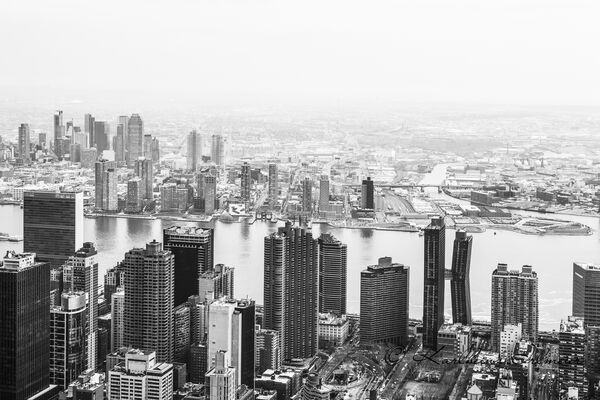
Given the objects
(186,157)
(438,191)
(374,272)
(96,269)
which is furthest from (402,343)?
(186,157)

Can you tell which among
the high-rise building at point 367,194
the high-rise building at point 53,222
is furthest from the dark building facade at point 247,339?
the high-rise building at point 367,194

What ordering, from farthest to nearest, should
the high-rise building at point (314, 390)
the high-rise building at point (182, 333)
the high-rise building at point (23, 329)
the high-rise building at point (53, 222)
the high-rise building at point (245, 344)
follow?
the high-rise building at point (53, 222)
the high-rise building at point (182, 333)
the high-rise building at point (245, 344)
the high-rise building at point (23, 329)
the high-rise building at point (314, 390)

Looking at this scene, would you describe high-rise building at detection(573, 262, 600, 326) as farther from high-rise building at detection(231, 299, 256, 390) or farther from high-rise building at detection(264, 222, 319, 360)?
high-rise building at detection(231, 299, 256, 390)

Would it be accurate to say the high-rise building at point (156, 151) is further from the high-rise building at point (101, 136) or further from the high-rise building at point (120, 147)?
the high-rise building at point (101, 136)

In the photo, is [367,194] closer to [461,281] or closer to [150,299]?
[461,281]

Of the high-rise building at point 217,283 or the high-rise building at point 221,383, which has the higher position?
the high-rise building at point 217,283

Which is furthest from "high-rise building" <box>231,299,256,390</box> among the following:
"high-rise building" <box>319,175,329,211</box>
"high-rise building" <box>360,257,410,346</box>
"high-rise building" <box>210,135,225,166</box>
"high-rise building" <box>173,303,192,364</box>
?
"high-rise building" <box>210,135,225,166</box>

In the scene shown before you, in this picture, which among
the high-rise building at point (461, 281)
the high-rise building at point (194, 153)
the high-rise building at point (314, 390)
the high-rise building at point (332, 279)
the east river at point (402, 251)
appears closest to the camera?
the high-rise building at point (314, 390)
